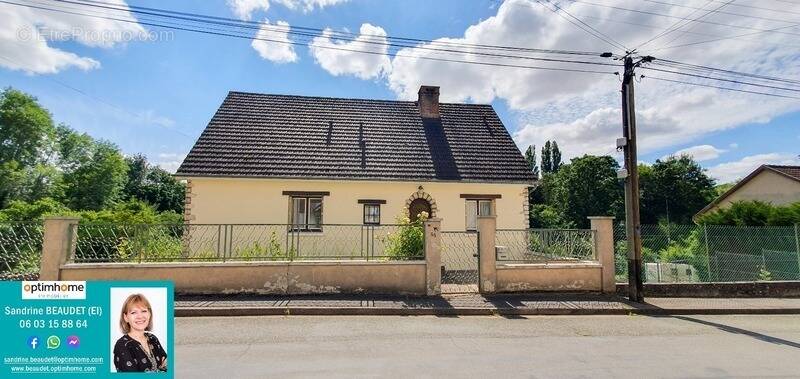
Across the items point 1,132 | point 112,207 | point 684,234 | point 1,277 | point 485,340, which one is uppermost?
point 1,132

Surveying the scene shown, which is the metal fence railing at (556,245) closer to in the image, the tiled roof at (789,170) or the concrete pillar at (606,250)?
the concrete pillar at (606,250)

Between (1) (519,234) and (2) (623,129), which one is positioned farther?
(1) (519,234)

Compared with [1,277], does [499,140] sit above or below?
above

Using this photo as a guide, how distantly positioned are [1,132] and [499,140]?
40392mm

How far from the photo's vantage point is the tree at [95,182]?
123 feet

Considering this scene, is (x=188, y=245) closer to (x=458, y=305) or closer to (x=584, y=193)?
(x=458, y=305)

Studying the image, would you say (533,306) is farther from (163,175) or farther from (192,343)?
(163,175)

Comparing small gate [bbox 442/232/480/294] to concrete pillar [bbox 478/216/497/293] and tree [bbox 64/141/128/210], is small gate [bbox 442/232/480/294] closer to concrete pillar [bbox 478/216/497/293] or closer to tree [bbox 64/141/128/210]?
concrete pillar [bbox 478/216/497/293]

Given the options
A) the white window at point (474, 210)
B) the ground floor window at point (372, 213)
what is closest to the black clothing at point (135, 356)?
the ground floor window at point (372, 213)

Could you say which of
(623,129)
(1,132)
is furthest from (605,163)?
(1,132)

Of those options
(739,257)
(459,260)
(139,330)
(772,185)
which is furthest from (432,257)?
(772,185)

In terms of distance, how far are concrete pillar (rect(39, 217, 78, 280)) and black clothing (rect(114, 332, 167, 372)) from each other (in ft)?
26.5

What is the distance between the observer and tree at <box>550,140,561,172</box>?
199 ft

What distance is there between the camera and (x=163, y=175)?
56.8m
